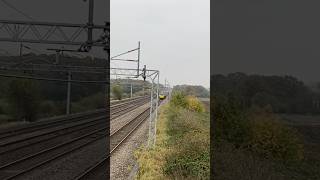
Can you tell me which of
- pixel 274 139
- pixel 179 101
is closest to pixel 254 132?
pixel 274 139

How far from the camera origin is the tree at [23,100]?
39188 millimetres

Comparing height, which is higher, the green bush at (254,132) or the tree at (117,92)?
the tree at (117,92)

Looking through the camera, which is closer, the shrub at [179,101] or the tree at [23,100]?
the tree at [23,100]

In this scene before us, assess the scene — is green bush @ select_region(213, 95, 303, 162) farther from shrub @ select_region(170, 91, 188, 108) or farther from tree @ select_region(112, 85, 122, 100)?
tree @ select_region(112, 85, 122, 100)

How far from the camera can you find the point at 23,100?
4103cm

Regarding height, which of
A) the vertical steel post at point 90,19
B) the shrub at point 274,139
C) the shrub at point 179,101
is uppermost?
the vertical steel post at point 90,19

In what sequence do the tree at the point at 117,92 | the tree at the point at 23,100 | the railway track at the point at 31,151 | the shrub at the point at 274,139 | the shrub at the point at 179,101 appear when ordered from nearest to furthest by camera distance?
the railway track at the point at 31,151, the shrub at the point at 274,139, the tree at the point at 23,100, the shrub at the point at 179,101, the tree at the point at 117,92

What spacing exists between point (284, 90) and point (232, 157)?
62588mm

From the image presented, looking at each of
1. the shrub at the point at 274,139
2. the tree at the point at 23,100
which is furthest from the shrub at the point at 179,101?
the shrub at the point at 274,139

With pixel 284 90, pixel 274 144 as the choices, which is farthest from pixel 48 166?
pixel 284 90

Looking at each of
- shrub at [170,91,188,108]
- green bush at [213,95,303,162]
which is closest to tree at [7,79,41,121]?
shrub at [170,91,188,108]

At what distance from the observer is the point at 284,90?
74062mm

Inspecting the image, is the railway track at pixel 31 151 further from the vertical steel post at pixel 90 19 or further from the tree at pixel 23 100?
the tree at pixel 23 100

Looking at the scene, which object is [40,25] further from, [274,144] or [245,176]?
[274,144]
